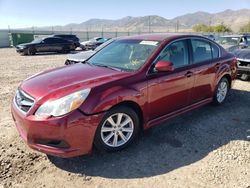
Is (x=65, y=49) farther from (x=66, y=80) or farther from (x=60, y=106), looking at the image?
(x=60, y=106)

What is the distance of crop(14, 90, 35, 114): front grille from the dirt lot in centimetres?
73

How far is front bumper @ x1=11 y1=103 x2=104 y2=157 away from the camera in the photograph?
3098 millimetres

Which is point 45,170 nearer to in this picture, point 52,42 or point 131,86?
point 131,86

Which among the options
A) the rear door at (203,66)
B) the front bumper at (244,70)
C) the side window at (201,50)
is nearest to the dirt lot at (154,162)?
the rear door at (203,66)

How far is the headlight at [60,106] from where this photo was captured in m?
3.13

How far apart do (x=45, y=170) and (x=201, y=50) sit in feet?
11.7

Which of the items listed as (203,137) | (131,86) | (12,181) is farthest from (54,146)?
(203,137)

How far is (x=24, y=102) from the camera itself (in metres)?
3.44

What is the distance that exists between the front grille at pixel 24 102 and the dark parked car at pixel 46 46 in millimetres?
17013

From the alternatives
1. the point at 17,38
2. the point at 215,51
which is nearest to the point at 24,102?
the point at 215,51

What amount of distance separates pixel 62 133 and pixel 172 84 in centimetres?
201

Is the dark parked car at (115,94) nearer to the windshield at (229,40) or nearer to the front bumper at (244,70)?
the front bumper at (244,70)

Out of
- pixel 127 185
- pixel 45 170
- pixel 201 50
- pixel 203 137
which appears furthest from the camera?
pixel 201 50

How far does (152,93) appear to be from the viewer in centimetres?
395
